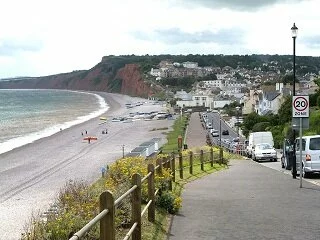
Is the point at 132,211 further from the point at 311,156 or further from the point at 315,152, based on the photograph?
the point at 315,152

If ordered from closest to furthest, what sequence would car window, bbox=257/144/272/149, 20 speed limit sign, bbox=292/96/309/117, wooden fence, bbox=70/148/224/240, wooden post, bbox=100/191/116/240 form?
wooden fence, bbox=70/148/224/240
wooden post, bbox=100/191/116/240
20 speed limit sign, bbox=292/96/309/117
car window, bbox=257/144/272/149

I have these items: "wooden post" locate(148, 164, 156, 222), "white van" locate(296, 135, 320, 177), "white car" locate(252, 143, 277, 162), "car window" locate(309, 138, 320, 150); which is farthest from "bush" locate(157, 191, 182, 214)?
"white car" locate(252, 143, 277, 162)

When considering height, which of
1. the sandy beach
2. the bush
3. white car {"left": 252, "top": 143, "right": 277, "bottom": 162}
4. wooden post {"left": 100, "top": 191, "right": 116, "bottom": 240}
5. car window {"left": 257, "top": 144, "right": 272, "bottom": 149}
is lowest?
the sandy beach

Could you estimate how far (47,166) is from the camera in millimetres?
44625

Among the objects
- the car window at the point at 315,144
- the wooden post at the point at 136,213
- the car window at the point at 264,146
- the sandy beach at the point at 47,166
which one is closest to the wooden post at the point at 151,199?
the wooden post at the point at 136,213

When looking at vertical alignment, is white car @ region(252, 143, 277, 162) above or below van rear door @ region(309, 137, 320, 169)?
below

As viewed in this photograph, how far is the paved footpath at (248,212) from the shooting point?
906 centimetres

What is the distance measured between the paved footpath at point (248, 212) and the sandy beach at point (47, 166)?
6557 mm

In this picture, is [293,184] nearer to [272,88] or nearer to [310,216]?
[310,216]

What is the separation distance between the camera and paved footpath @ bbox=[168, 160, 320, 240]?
906cm

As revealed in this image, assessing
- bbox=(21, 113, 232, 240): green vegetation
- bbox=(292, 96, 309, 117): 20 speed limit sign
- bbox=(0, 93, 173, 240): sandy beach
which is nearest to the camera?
bbox=(21, 113, 232, 240): green vegetation

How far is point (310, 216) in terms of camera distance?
35.0 ft

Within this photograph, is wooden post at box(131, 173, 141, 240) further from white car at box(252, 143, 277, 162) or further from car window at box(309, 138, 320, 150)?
white car at box(252, 143, 277, 162)

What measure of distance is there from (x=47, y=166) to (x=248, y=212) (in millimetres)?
35189
